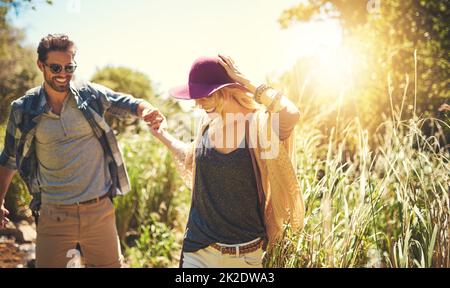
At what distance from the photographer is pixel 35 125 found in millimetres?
2744

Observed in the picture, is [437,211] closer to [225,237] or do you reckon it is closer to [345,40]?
[225,237]

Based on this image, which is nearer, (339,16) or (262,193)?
(262,193)

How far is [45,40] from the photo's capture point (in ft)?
8.86

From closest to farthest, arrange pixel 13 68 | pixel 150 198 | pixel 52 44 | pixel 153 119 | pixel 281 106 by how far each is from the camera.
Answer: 1. pixel 281 106
2. pixel 52 44
3. pixel 153 119
4. pixel 13 68
5. pixel 150 198

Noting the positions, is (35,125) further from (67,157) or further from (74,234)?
(74,234)

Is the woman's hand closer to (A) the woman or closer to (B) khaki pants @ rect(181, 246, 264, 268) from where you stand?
(A) the woman

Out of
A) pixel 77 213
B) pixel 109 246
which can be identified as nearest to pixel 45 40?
pixel 77 213

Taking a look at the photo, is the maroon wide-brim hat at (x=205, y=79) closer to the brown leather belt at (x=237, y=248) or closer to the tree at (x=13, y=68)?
the brown leather belt at (x=237, y=248)

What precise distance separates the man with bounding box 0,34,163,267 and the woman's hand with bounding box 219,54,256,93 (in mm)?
658

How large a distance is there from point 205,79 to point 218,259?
813 mm

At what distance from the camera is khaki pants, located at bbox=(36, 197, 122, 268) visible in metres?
2.84

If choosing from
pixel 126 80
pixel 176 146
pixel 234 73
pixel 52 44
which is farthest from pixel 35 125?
pixel 126 80

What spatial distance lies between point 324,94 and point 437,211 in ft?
6.27

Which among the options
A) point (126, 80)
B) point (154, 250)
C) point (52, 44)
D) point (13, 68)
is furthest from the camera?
point (126, 80)
